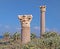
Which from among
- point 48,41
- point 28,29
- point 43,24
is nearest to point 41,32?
point 43,24

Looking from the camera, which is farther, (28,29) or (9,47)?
(28,29)

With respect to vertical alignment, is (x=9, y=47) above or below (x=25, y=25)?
below

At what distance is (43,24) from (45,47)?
11448 mm

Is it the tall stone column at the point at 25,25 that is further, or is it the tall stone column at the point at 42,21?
the tall stone column at the point at 42,21

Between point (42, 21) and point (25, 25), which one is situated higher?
point (42, 21)

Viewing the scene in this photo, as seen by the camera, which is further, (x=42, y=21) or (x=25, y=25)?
(x=42, y=21)

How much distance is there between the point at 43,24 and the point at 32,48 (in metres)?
12.8

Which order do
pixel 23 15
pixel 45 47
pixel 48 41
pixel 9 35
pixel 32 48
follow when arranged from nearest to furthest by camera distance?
pixel 32 48
pixel 45 47
pixel 48 41
pixel 23 15
pixel 9 35

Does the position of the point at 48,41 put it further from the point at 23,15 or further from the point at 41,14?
the point at 41,14

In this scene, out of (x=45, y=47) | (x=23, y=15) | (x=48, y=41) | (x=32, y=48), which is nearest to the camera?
(x=32, y=48)

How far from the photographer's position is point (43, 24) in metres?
31.5

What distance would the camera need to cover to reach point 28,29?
24859 mm

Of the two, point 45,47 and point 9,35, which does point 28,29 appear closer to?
point 45,47

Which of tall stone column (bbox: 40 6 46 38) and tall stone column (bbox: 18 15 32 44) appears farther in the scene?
tall stone column (bbox: 40 6 46 38)
